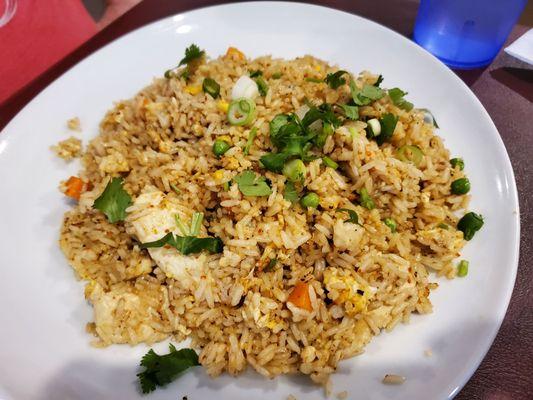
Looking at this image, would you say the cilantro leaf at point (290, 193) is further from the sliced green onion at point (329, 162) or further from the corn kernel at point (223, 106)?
the corn kernel at point (223, 106)

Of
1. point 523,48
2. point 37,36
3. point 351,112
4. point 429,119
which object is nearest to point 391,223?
point 351,112

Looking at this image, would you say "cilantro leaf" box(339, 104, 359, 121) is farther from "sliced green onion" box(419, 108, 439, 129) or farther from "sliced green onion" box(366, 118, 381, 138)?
"sliced green onion" box(419, 108, 439, 129)

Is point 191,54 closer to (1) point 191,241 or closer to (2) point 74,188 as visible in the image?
(2) point 74,188

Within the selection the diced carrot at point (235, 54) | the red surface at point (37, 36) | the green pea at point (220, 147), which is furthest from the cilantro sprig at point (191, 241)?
the red surface at point (37, 36)

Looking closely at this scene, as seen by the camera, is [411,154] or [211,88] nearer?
[411,154]

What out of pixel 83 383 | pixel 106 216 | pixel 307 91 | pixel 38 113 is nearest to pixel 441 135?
pixel 307 91

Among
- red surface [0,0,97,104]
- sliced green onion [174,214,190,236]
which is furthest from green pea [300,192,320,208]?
red surface [0,0,97,104]

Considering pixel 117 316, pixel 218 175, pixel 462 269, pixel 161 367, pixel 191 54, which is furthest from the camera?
pixel 191 54
